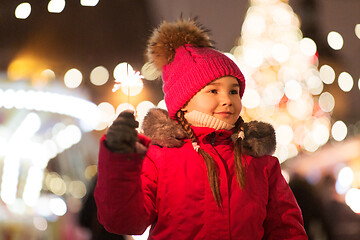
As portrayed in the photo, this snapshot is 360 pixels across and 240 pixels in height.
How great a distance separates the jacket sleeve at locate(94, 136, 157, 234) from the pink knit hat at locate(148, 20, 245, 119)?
25.9 inches

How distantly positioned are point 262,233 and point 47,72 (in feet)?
23.7

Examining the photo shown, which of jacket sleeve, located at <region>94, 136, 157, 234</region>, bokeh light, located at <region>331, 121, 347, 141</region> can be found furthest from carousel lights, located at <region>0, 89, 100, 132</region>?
bokeh light, located at <region>331, 121, 347, 141</region>

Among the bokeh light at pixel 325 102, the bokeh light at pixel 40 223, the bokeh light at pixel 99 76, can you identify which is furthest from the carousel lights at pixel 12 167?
the bokeh light at pixel 325 102

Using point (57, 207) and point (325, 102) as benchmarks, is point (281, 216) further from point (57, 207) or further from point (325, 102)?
point (325, 102)

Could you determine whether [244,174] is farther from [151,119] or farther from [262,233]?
[151,119]

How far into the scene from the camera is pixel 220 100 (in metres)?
2.78

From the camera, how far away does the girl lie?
2.31 m

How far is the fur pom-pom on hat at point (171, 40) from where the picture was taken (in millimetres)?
3107

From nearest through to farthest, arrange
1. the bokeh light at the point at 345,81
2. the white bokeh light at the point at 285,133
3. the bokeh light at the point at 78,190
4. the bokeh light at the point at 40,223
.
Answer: the bokeh light at the point at 40,223 → the bokeh light at the point at 345,81 → the white bokeh light at the point at 285,133 → the bokeh light at the point at 78,190

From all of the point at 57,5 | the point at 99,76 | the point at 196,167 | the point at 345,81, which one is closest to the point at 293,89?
the point at 345,81

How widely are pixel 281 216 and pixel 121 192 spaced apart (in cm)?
88

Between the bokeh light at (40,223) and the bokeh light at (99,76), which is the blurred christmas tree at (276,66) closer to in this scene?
the bokeh light at (99,76)

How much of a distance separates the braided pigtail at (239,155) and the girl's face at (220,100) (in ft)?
0.22

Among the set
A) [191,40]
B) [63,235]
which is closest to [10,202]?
[63,235]
